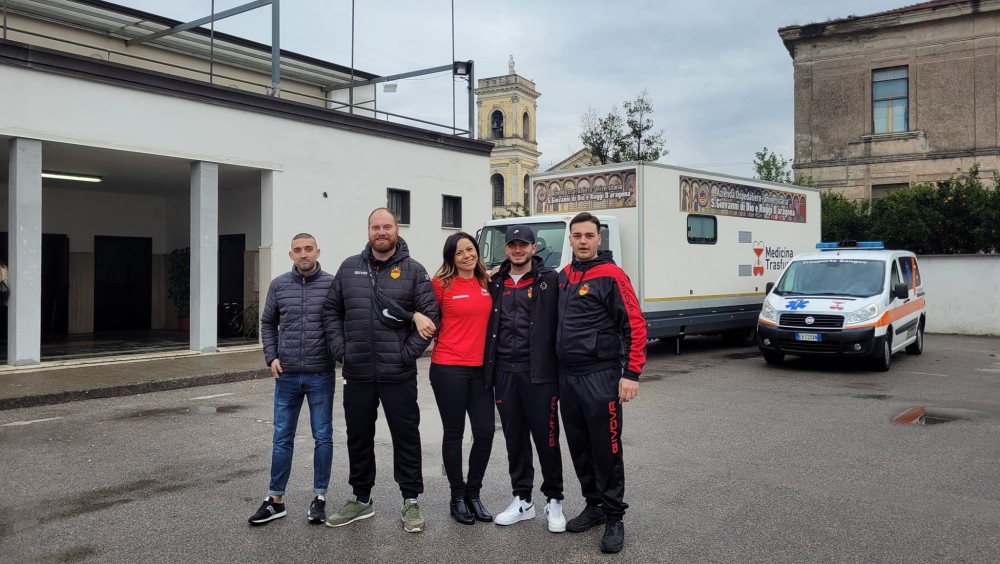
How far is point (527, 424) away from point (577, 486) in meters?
1.17

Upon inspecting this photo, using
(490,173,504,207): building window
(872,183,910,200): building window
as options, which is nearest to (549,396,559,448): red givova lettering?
(872,183,910,200): building window

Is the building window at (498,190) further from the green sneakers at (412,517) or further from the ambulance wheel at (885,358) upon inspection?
the green sneakers at (412,517)

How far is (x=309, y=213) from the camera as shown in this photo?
1583 cm

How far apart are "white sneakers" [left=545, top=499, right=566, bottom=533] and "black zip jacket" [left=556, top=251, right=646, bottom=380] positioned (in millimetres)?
859

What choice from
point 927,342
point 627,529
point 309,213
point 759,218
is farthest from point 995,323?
point 627,529

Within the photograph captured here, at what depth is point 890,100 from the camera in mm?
27172

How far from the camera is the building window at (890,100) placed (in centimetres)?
2688

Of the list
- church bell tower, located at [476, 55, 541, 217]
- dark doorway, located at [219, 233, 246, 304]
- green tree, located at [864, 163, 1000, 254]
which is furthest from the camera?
church bell tower, located at [476, 55, 541, 217]

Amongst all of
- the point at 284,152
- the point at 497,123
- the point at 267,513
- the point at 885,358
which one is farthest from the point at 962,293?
the point at 497,123

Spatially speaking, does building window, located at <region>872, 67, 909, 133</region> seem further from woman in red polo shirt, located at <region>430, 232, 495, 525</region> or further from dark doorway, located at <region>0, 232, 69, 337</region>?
woman in red polo shirt, located at <region>430, 232, 495, 525</region>

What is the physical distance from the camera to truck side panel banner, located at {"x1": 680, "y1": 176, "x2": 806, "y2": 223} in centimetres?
1434

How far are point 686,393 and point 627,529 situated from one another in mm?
5637

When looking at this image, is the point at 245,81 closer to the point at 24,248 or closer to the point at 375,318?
the point at 24,248

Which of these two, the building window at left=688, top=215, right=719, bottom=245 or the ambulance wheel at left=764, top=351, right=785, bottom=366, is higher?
the building window at left=688, top=215, right=719, bottom=245
